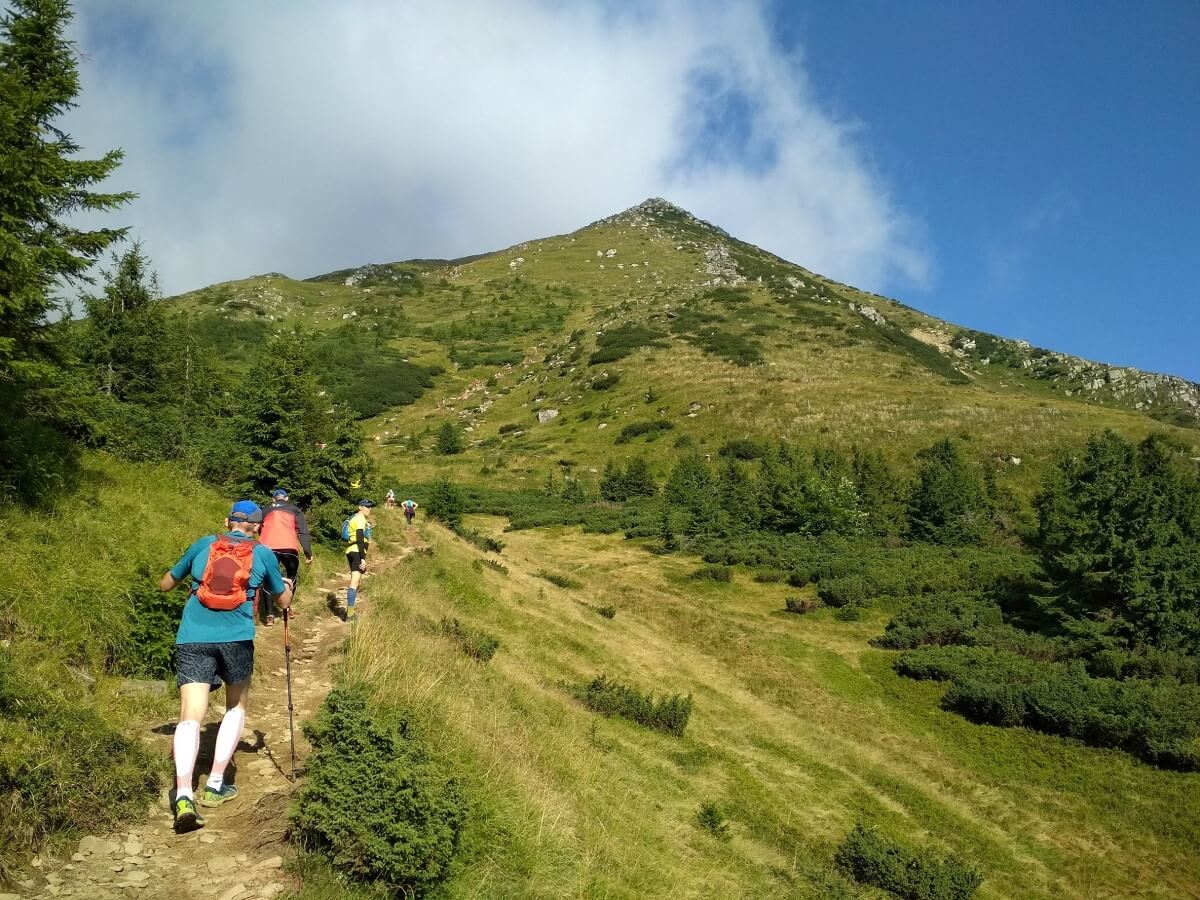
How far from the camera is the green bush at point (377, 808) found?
205 inches

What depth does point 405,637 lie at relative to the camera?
11.1 meters

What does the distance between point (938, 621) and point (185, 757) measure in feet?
91.7

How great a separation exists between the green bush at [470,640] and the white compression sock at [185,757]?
8.73 m

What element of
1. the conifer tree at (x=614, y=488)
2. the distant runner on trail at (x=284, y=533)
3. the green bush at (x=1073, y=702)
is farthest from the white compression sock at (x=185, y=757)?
the conifer tree at (x=614, y=488)

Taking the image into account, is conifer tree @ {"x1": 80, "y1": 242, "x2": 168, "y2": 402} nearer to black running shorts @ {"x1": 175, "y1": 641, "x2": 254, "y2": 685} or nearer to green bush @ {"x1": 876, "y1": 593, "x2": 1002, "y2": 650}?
black running shorts @ {"x1": 175, "y1": 641, "x2": 254, "y2": 685}

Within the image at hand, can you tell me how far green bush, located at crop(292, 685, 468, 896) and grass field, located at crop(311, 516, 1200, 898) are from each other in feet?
1.43

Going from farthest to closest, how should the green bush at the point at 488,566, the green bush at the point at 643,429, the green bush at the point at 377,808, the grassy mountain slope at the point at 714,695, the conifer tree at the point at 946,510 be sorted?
1. the green bush at the point at 643,429
2. the conifer tree at the point at 946,510
3. the green bush at the point at 488,566
4. the grassy mountain slope at the point at 714,695
5. the green bush at the point at 377,808

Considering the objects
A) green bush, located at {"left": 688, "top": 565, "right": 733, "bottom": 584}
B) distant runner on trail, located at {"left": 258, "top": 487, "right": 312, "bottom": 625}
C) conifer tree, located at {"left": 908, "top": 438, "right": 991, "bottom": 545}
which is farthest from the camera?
conifer tree, located at {"left": 908, "top": 438, "right": 991, "bottom": 545}

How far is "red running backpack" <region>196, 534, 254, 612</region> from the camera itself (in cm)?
538

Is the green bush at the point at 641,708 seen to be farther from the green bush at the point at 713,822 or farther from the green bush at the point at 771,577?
the green bush at the point at 771,577

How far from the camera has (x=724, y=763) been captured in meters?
15.1

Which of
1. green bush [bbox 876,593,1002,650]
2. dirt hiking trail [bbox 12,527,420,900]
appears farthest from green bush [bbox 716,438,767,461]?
dirt hiking trail [bbox 12,527,420,900]

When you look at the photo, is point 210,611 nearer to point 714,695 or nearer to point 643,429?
point 714,695

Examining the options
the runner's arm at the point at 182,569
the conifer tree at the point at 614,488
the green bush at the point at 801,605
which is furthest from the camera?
the conifer tree at the point at 614,488
